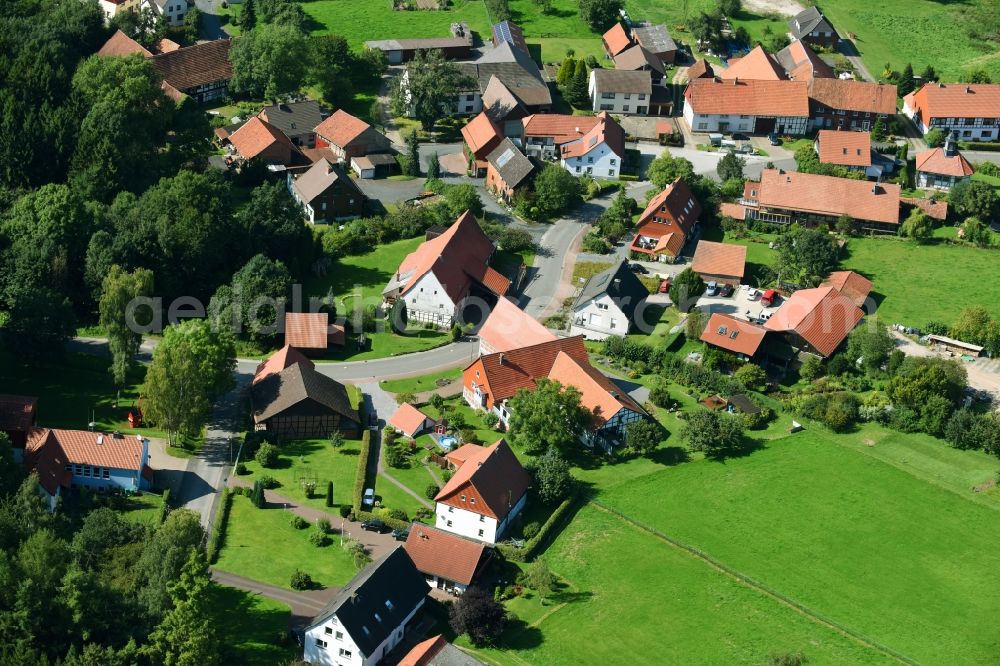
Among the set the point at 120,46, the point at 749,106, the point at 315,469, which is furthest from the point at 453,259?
the point at 120,46

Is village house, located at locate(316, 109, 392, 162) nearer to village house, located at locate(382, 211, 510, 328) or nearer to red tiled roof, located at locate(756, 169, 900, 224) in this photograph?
village house, located at locate(382, 211, 510, 328)

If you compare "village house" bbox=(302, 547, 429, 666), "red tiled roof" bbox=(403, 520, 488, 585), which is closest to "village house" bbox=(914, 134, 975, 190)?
"red tiled roof" bbox=(403, 520, 488, 585)

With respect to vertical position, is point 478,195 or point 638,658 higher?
point 478,195

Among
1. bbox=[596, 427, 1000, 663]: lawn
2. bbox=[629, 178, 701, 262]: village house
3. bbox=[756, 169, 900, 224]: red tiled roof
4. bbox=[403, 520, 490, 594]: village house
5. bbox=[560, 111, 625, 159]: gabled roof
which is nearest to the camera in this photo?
bbox=[596, 427, 1000, 663]: lawn

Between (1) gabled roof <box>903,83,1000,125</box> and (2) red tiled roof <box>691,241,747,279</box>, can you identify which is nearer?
(2) red tiled roof <box>691,241,747,279</box>

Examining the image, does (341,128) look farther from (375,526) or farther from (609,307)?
(375,526)

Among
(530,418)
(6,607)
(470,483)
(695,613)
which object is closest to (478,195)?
(530,418)

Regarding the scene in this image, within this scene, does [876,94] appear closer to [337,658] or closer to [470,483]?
[470,483]
